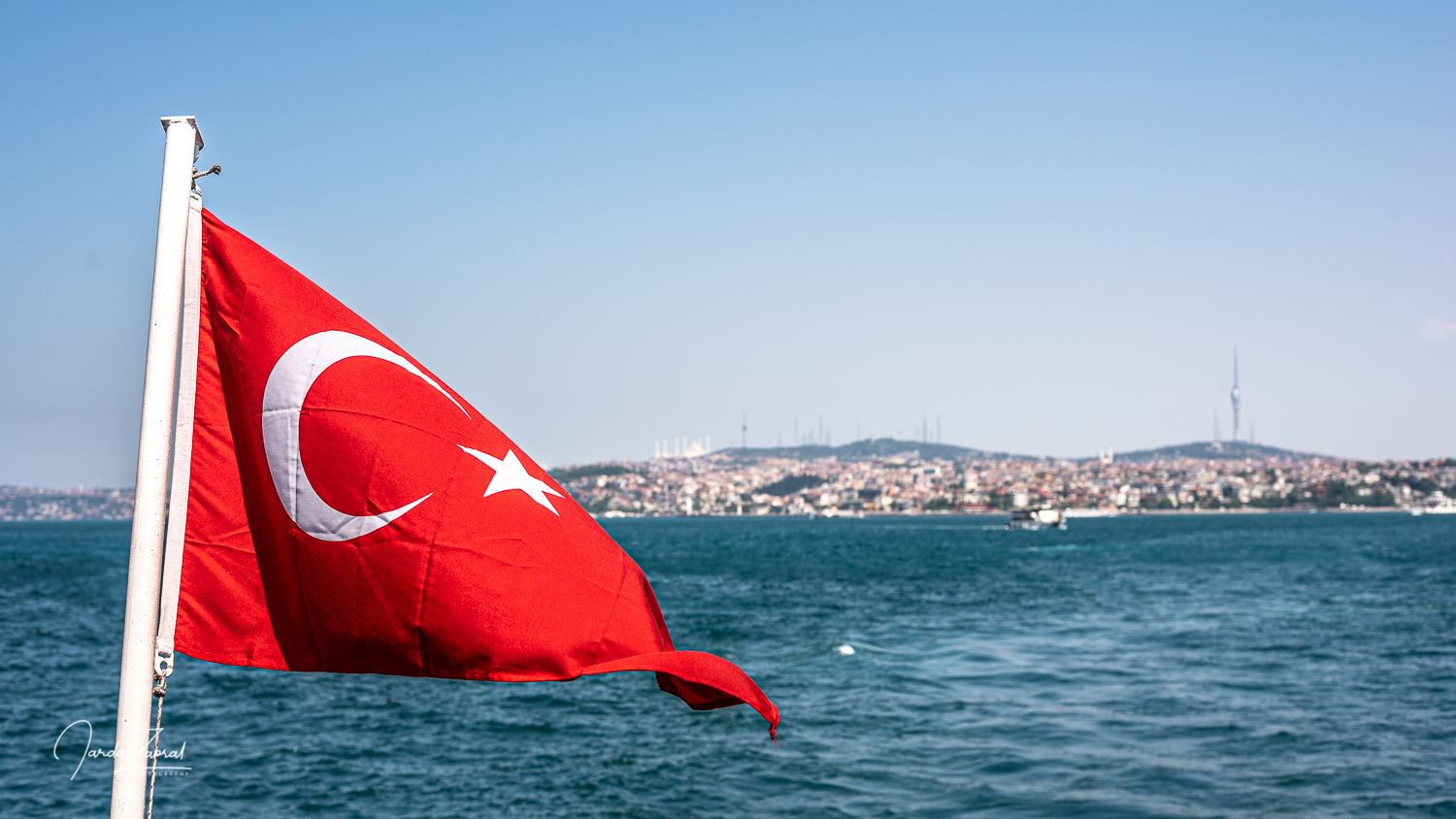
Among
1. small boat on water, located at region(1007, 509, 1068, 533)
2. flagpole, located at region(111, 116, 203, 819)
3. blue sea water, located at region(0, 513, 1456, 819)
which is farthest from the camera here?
small boat on water, located at region(1007, 509, 1068, 533)

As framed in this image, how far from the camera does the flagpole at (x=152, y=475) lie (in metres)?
3.34

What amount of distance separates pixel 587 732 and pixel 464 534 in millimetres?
16256

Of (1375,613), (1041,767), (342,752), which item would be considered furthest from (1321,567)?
(342,752)

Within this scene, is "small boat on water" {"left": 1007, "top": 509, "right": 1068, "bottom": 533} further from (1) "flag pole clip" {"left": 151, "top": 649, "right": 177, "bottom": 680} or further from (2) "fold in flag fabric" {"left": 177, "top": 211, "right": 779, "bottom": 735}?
(1) "flag pole clip" {"left": 151, "top": 649, "right": 177, "bottom": 680}

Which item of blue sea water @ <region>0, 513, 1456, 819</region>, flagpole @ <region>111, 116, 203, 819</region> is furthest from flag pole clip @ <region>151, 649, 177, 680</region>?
blue sea water @ <region>0, 513, 1456, 819</region>

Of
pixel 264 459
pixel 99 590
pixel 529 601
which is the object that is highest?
pixel 264 459

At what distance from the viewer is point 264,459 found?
393 cm

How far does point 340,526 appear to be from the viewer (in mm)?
3959

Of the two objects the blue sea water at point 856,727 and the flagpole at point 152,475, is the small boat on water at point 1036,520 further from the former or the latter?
the flagpole at point 152,475

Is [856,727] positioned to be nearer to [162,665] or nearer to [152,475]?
[162,665]

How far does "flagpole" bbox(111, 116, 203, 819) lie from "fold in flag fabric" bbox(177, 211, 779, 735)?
0.36 metres

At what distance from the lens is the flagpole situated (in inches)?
132

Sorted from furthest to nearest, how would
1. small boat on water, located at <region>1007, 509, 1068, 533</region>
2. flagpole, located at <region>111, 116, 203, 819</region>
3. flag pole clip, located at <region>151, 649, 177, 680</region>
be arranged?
small boat on water, located at <region>1007, 509, 1068, 533</region> < flag pole clip, located at <region>151, 649, 177, 680</region> < flagpole, located at <region>111, 116, 203, 819</region>

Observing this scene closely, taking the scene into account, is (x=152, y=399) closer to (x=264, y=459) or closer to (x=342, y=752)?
(x=264, y=459)
